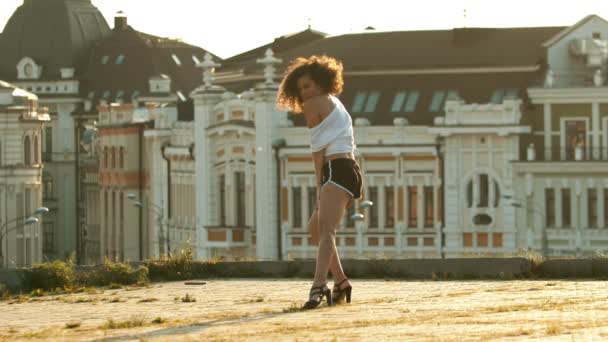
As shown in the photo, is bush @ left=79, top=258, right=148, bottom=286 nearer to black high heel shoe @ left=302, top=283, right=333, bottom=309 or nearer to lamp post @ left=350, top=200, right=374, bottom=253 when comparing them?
black high heel shoe @ left=302, top=283, right=333, bottom=309

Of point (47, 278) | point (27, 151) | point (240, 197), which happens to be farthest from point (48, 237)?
point (47, 278)

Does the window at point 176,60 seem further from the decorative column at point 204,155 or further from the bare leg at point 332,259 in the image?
the bare leg at point 332,259

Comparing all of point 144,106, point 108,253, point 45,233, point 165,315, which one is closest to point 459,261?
point 165,315

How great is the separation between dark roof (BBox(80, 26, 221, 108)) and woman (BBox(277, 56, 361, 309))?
15044 cm

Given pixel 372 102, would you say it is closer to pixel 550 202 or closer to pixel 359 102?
pixel 359 102

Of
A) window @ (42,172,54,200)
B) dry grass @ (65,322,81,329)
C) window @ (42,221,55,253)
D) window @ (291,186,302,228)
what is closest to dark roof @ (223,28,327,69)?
window @ (291,186,302,228)

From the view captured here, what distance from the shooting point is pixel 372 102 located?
11738 cm

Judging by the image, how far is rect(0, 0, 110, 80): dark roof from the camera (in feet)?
619

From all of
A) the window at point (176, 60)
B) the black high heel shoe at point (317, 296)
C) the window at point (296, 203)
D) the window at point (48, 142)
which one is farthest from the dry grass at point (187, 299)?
the window at point (176, 60)

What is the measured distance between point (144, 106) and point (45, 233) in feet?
86.8

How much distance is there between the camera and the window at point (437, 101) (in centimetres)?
11644

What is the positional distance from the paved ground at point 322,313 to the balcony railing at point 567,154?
83599 millimetres

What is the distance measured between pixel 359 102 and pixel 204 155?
23.9 ft

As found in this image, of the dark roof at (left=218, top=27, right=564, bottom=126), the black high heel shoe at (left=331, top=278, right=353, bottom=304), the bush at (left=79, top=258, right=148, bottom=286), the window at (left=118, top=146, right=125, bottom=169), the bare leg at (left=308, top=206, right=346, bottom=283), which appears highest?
the dark roof at (left=218, top=27, right=564, bottom=126)
